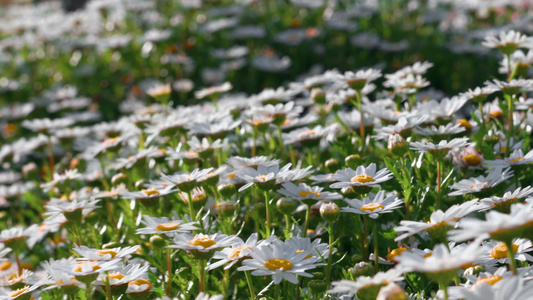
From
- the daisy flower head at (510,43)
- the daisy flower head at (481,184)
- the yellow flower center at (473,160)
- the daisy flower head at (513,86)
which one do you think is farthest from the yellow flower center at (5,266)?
the daisy flower head at (510,43)

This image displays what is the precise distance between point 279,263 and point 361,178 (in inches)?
19.2

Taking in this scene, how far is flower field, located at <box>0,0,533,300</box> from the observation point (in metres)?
1.66

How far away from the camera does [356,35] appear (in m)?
5.87

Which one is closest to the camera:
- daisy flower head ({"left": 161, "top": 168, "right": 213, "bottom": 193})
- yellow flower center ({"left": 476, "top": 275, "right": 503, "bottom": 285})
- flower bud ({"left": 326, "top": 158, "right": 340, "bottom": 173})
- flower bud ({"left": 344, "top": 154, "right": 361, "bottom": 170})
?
yellow flower center ({"left": 476, "top": 275, "right": 503, "bottom": 285})

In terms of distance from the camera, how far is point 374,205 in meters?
1.86

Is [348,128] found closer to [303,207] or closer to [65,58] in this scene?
[303,207]

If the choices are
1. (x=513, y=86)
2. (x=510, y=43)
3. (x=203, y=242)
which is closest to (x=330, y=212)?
(x=203, y=242)

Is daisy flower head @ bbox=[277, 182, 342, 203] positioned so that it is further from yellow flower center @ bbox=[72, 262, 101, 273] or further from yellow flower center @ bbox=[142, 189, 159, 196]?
yellow flower center @ bbox=[72, 262, 101, 273]

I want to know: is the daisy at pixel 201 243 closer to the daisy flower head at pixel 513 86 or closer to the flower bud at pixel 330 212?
the flower bud at pixel 330 212

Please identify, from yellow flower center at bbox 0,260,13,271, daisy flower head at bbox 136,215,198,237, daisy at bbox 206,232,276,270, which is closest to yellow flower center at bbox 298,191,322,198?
daisy at bbox 206,232,276,270

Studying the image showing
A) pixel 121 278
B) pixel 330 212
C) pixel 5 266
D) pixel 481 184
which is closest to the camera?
pixel 121 278

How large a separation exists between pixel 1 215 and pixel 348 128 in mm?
1824

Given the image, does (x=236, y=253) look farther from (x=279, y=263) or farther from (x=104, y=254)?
(x=104, y=254)

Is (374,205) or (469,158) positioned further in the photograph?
(469,158)
